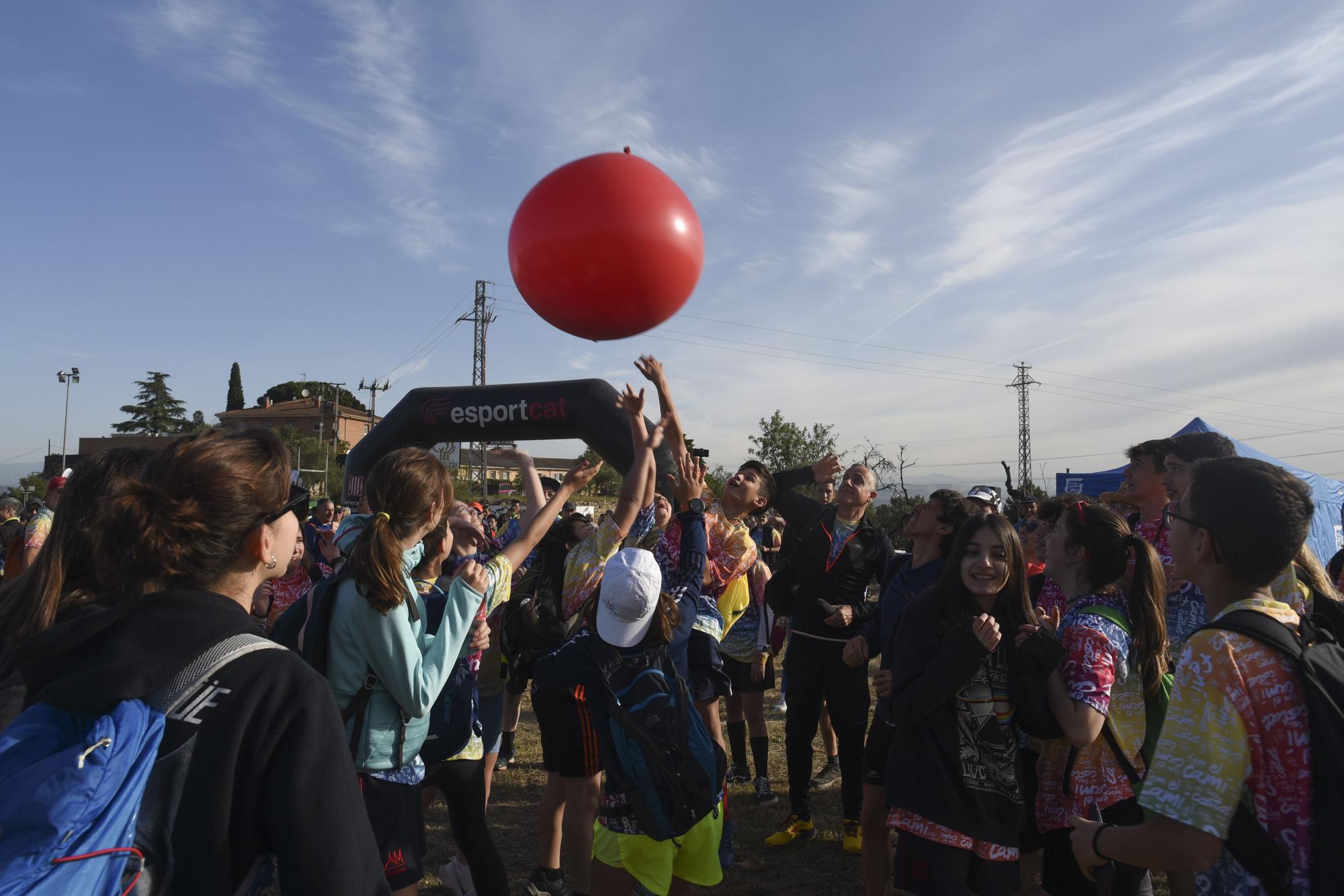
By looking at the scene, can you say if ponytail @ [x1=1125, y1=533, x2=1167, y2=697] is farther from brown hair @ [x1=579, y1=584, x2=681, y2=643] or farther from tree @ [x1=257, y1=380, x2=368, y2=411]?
tree @ [x1=257, y1=380, x2=368, y2=411]

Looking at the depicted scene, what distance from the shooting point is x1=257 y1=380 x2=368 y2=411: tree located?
273 ft

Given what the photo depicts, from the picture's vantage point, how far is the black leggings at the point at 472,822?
10.7 ft

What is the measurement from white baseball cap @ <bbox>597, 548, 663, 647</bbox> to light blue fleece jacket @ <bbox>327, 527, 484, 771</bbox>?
0.50 meters

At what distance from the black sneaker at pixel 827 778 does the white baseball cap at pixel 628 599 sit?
367cm

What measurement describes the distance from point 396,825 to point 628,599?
1029mm

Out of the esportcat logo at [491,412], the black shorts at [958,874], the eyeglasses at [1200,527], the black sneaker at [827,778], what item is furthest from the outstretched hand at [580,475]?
the esportcat logo at [491,412]

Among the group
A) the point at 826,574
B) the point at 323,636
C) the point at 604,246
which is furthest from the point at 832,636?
the point at 323,636

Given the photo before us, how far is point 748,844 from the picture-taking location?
5.00 metres

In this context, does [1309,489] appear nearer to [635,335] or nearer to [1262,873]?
[1262,873]

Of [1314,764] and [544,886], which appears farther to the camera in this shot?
[544,886]

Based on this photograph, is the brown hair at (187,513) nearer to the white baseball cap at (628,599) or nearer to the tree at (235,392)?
the white baseball cap at (628,599)

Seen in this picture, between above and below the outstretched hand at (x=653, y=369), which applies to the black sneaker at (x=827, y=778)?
below

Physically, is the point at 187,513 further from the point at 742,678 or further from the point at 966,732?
the point at 742,678

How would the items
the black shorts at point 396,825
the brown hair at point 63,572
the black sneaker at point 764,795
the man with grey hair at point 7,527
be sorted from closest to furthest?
the brown hair at point 63,572 < the black shorts at point 396,825 < the black sneaker at point 764,795 < the man with grey hair at point 7,527
